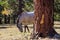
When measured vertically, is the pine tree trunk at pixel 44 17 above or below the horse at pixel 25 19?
above

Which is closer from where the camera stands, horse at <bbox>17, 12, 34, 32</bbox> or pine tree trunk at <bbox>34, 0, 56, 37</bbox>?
pine tree trunk at <bbox>34, 0, 56, 37</bbox>

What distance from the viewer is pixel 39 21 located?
5.77 meters

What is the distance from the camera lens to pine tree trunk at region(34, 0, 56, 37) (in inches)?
224

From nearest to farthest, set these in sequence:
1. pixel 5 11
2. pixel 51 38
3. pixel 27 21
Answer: pixel 51 38
pixel 27 21
pixel 5 11

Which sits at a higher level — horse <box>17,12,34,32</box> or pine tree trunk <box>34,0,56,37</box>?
pine tree trunk <box>34,0,56,37</box>

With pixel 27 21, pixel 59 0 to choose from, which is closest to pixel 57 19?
pixel 59 0

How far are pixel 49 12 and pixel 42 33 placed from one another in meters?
0.59

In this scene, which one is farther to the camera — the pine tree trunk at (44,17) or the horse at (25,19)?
the horse at (25,19)

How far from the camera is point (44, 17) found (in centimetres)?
574

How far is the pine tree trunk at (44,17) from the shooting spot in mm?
5684

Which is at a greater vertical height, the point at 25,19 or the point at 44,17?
the point at 44,17

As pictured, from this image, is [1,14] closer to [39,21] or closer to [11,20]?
[11,20]

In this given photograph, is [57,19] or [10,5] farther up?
[10,5]

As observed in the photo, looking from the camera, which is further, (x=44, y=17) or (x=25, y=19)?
(x=25, y=19)
